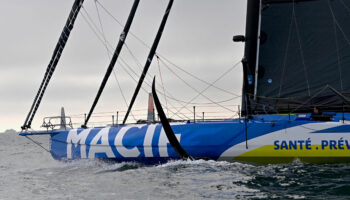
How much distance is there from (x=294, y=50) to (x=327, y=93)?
6.09 feet

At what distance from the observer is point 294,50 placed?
1552cm

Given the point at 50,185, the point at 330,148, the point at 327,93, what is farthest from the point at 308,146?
the point at 50,185

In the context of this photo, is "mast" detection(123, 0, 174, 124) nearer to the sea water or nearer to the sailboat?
the sailboat

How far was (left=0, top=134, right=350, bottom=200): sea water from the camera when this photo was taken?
959 cm

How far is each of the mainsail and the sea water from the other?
335cm

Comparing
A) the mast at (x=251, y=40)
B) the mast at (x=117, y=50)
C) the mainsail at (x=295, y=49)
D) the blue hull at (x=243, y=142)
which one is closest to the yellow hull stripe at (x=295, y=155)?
the blue hull at (x=243, y=142)

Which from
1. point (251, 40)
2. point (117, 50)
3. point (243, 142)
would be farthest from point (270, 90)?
point (117, 50)

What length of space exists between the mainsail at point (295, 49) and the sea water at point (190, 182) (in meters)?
3.35

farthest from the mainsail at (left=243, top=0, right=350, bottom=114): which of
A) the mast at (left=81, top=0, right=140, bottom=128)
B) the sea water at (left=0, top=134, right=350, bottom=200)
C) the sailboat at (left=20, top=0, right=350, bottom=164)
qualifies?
the mast at (left=81, top=0, right=140, bottom=128)

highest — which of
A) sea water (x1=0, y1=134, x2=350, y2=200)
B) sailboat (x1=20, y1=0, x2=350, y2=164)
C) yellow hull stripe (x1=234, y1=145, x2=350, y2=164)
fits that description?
sailboat (x1=20, y1=0, x2=350, y2=164)

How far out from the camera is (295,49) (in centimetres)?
1552

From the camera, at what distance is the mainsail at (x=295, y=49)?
15.3 m

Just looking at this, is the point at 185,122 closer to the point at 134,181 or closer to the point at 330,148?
the point at 134,181

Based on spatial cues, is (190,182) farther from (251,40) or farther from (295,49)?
(295,49)
